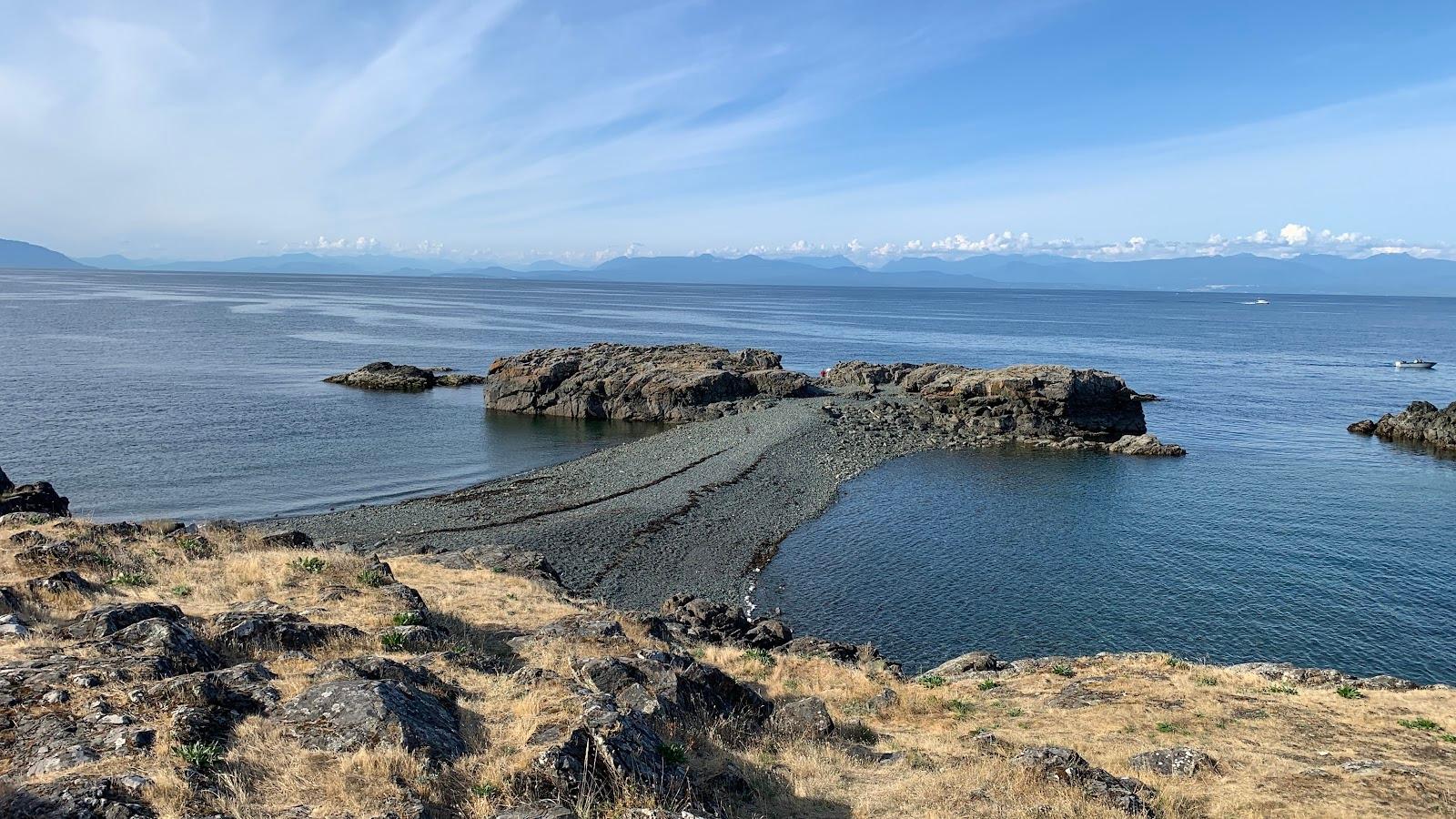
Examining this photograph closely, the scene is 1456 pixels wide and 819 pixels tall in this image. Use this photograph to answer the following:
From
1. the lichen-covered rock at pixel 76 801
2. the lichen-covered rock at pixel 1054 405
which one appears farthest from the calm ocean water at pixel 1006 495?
the lichen-covered rock at pixel 76 801

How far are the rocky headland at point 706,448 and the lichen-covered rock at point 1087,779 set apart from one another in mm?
21294

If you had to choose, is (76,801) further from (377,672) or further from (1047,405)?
(1047,405)

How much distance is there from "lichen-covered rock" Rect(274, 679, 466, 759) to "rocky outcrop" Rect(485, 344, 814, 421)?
64302 mm

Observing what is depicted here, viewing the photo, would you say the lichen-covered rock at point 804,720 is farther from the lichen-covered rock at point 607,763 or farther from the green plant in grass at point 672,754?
the lichen-covered rock at point 607,763

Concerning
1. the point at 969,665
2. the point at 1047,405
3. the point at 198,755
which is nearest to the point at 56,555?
the point at 198,755

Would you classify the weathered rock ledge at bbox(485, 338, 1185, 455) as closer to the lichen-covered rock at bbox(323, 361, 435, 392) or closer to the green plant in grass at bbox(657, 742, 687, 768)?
the lichen-covered rock at bbox(323, 361, 435, 392)

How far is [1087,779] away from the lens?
43.3ft

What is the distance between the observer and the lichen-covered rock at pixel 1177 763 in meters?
14.8

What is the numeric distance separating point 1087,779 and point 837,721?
5.42 metres

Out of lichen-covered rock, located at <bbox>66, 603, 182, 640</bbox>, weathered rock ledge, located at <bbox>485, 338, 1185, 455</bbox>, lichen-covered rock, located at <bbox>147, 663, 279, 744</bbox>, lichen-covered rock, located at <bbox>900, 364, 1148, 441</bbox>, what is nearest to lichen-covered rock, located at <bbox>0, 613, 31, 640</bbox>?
lichen-covered rock, located at <bbox>66, 603, 182, 640</bbox>

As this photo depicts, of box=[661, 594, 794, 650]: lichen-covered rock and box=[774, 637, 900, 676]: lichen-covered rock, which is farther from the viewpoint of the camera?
box=[661, 594, 794, 650]: lichen-covered rock

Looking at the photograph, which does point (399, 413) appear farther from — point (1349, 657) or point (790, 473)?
point (1349, 657)

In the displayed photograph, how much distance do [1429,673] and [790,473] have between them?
109ft

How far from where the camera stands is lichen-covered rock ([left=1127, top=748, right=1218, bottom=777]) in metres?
14.8
